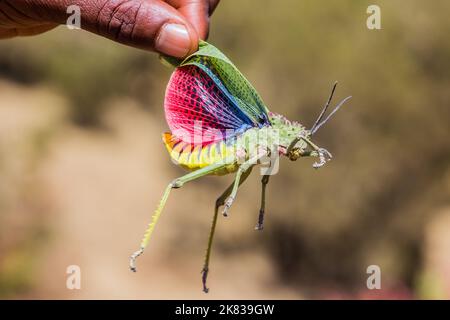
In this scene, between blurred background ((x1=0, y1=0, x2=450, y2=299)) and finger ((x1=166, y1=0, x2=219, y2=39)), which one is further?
blurred background ((x1=0, y1=0, x2=450, y2=299))

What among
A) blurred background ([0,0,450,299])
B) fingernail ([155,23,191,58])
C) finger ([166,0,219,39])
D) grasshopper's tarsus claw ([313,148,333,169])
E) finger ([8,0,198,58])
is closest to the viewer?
grasshopper's tarsus claw ([313,148,333,169])

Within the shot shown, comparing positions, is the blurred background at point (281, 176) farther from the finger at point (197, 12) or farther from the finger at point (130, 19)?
the finger at point (130, 19)

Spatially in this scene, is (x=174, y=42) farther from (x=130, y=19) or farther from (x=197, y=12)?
(x=197, y=12)

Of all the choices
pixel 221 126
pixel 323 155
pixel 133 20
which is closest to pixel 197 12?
pixel 133 20

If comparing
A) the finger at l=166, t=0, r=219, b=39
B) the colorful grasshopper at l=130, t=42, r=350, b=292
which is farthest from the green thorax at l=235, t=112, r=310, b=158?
the finger at l=166, t=0, r=219, b=39

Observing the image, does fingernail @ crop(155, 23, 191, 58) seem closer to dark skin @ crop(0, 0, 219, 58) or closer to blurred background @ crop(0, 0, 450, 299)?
dark skin @ crop(0, 0, 219, 58)

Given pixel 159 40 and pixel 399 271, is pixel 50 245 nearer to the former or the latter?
pixel 399 271

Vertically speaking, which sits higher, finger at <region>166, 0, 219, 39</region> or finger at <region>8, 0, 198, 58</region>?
Answer: finger at <region>166, 0, 219, 39</region>
